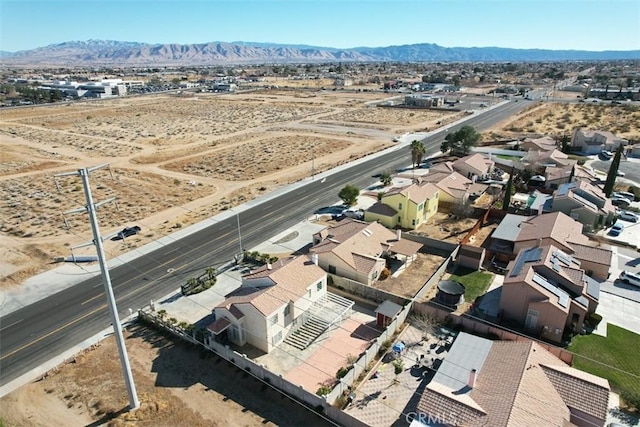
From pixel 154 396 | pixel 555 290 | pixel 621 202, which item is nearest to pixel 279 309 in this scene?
pixel 154 396

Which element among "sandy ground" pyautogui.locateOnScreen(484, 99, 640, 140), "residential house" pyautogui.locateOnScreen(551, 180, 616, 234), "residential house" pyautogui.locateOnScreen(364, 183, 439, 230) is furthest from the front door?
"sandy ground" pyautogui.locateOnScreen(484, 99, 640, 140)

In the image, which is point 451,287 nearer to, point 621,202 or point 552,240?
point 552,240

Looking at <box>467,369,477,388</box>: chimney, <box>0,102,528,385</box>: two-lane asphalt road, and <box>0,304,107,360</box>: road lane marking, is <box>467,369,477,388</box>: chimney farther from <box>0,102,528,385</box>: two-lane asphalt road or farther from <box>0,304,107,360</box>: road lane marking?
<box>0,304,107,360</box>: road lane marking

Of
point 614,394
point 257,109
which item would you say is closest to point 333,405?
point 614,394

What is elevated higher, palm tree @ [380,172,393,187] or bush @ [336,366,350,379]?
palm tree @ [380,172,393,187]

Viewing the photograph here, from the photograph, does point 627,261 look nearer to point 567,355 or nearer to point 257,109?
→ point 567,355

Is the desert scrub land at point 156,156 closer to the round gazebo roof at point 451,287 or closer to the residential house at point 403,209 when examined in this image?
the residential house at point 403,209
